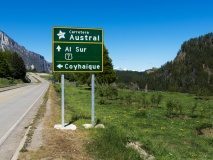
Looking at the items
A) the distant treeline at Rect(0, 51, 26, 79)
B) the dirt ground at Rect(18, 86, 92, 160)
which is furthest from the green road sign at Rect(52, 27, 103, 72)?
the distant treeline at Rect(0, 51, 26, 79)

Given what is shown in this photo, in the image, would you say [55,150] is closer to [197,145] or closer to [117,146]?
[117,146]

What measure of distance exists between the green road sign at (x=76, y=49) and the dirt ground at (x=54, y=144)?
2.74 m

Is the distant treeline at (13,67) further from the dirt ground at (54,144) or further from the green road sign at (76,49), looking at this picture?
the dirt ground at (54,144)

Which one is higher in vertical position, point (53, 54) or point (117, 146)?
point (53, 54)

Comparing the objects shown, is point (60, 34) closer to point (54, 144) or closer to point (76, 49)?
point (76, 49)

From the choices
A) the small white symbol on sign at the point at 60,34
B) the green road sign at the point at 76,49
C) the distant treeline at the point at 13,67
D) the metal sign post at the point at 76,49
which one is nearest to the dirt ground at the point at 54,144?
the metal sign post at the point at 76,49

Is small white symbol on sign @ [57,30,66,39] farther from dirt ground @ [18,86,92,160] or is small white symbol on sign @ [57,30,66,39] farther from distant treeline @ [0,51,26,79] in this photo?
distant treeline @ [0,51,26,79]

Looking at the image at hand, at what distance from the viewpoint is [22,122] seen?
1430 cm

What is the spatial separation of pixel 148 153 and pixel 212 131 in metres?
6.40

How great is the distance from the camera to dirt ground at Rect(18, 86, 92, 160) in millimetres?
8039

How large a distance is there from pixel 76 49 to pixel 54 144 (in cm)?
467

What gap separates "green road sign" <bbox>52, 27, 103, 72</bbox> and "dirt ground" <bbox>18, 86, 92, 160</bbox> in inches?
108

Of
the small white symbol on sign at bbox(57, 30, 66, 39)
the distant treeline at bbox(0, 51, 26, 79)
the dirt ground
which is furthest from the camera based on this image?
the distant treeline at bbox(0, 51, 26, 79)

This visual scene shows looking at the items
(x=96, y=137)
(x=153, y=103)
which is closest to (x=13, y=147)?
(x=96, y=137)
